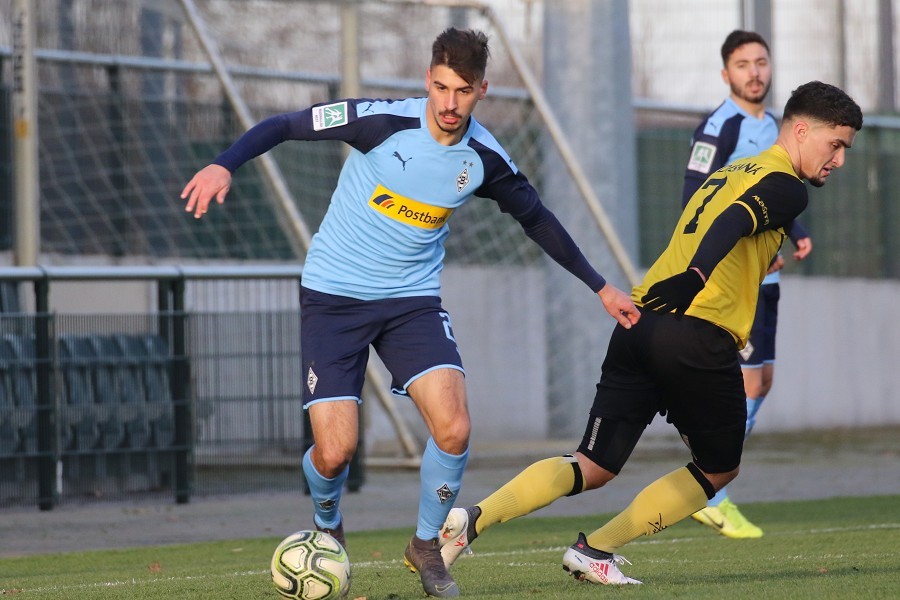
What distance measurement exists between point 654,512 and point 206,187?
218 centimetres

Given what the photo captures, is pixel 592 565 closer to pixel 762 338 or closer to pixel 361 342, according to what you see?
pixel 361 342

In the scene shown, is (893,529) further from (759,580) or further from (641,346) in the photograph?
(641,346)

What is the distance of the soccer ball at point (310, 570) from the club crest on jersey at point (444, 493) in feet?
1.73

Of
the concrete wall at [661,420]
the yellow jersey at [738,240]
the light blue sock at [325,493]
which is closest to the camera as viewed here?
the yellow jersey at [738,240]

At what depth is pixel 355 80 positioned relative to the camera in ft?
44.2

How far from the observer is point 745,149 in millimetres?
8836

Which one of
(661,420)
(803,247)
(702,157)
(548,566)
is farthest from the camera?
(661,420)

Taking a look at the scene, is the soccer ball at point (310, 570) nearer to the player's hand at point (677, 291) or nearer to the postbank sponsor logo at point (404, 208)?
the postbank sponsor logo at point (404, 208)

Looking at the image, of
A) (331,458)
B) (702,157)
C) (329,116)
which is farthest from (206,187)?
(702,157)

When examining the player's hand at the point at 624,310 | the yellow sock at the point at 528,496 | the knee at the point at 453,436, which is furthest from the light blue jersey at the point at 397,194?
the yellow sock at the point at 528,496

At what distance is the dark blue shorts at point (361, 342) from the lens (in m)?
6.34

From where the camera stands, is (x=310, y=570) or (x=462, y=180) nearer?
(x=310, y=570)

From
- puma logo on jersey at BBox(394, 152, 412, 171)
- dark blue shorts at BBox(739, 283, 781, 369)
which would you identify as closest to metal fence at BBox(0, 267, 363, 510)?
dark blue shorts at BBox(739, 283, 781, 369)

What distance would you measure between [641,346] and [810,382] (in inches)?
525
